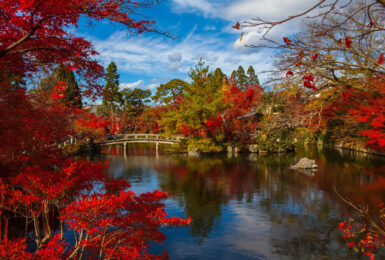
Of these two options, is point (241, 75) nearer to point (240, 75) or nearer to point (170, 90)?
point (240, 75)

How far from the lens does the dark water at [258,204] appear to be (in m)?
6.30

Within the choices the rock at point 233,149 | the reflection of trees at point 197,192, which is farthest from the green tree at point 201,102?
the reflection of trees at point 197,192

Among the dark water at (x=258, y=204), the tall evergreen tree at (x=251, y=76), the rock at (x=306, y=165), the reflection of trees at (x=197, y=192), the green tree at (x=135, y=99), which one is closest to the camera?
the dark water at (x=258, y=204)

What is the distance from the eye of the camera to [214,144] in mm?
23406

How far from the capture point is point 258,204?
9523 millimetres

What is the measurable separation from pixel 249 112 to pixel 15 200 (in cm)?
2153

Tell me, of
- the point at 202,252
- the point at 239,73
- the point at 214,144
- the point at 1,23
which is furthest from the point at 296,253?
the point at 239,73

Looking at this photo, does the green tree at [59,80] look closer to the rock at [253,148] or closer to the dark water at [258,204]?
the dark water at [258,204]

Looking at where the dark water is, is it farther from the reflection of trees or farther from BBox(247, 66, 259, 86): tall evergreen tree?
BBox(247, 66, 259, 86): tall evergreen tree

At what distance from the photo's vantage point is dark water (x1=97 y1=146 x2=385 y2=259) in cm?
630

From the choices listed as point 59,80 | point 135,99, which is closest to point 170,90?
point 135,99

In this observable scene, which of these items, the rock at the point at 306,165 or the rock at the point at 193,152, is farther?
the rock at the point at 193,152

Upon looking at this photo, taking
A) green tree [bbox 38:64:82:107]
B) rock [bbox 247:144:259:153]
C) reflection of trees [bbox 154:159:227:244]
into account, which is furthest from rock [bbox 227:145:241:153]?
green tree [bbox 38:64:82:107]

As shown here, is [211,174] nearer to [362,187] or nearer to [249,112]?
[362,187]
